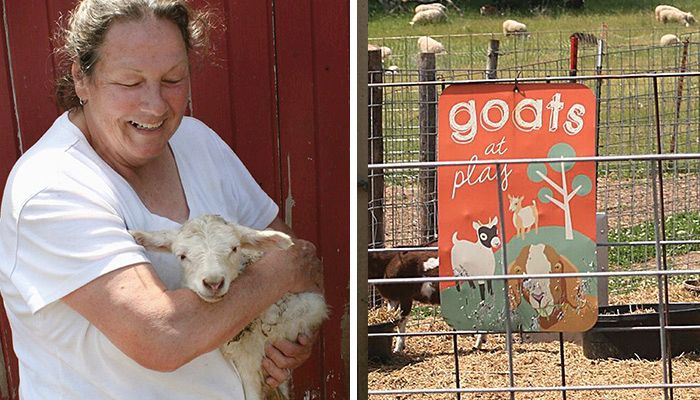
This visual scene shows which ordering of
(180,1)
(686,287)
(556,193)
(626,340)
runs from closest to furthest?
1. (180,1)
2. (556,193)
3. (626,340)
4. (686,287)

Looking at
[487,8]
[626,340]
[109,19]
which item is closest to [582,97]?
[109,19]

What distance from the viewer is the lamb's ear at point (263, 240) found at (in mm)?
2109

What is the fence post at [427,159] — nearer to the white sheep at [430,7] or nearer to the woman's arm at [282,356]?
the woman's arm at [282,356]

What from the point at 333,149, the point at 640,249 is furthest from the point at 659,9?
the point at 333,149

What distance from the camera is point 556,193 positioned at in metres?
2.75

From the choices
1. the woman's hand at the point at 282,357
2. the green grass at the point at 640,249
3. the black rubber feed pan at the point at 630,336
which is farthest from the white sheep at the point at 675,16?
the woman's hand at the point at 282,357

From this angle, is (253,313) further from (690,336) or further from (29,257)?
(690,336)

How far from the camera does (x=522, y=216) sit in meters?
2.75

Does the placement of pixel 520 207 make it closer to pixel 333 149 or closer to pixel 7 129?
pixel 333 149

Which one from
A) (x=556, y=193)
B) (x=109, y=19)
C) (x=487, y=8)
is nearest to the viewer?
(x=109, y=19)

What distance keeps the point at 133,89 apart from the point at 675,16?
16.3 m

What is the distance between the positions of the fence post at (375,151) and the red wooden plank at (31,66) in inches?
99.4

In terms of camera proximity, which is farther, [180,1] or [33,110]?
[33,110]

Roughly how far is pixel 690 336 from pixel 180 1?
396 centimetres
